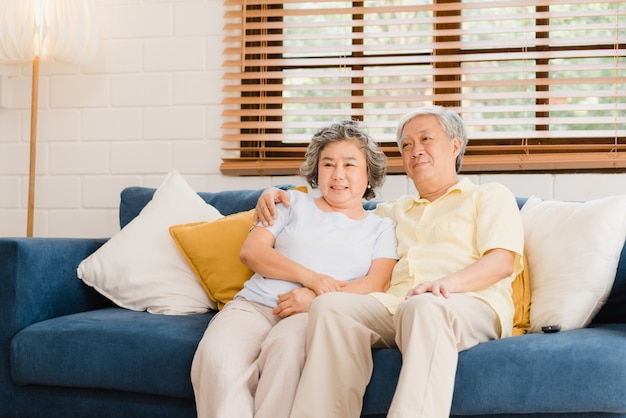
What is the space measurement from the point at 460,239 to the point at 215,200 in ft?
3.22

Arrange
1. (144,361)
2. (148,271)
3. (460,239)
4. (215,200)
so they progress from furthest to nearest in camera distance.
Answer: (215,200) < (148,271) < (460,239) < (144,361)

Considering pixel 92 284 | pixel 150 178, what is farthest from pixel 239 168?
pixel 92 284

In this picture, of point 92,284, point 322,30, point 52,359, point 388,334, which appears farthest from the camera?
point 322,30

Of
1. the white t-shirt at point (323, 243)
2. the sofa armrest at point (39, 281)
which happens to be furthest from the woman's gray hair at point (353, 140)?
the sofa armrest at point (39, 281)

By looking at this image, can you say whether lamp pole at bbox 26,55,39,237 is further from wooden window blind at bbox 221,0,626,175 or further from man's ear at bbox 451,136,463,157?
man's ear at bbox 451,136,463,157

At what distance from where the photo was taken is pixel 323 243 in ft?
7.54

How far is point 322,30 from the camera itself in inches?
126

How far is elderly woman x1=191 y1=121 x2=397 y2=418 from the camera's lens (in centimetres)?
190

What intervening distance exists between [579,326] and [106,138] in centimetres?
210

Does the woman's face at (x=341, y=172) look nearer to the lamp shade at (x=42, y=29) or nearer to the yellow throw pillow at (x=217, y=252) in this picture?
the yellow throw pillow at (x=217, y=252)

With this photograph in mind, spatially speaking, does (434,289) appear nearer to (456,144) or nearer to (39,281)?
(456,144)

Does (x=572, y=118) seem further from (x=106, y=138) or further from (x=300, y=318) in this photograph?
(x=106, y=138)

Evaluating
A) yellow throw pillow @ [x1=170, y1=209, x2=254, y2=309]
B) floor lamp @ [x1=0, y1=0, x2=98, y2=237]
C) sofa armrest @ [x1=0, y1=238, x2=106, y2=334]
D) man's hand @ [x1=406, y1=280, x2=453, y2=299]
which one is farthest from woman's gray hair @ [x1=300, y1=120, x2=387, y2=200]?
floor lamp @ [x1=0, y1=0, x2=98, y2=237]

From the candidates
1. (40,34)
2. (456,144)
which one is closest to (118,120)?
(40,34)
